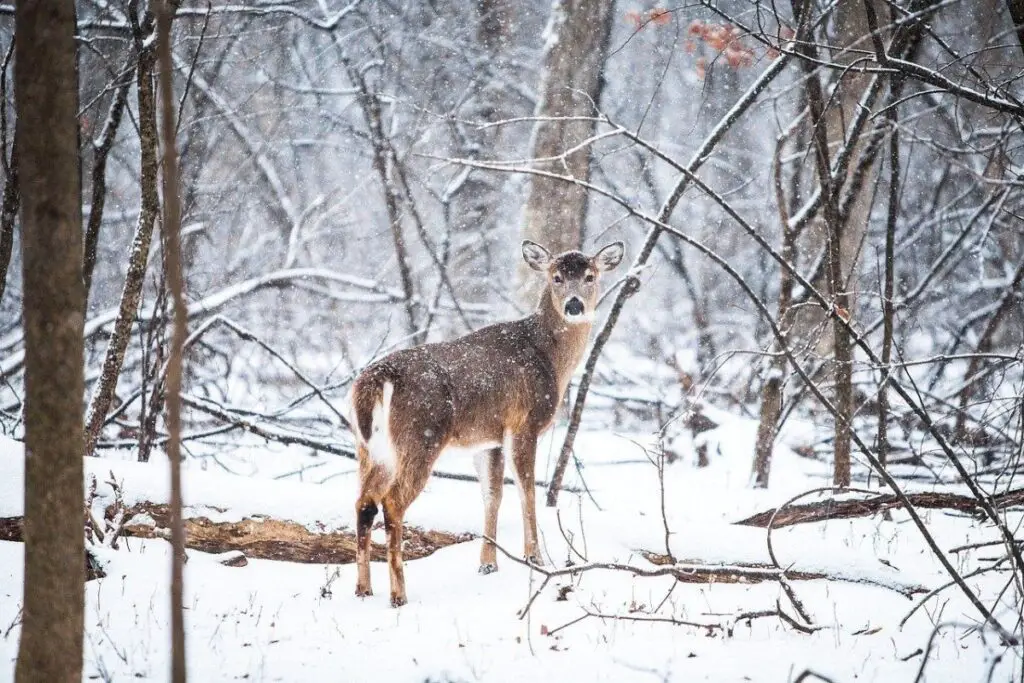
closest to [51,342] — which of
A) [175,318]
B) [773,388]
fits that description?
[175,318]

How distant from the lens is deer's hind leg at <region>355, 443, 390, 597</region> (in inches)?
177

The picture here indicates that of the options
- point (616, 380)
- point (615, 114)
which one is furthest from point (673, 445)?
point (615, 114)

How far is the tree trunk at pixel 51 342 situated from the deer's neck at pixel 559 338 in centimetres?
379

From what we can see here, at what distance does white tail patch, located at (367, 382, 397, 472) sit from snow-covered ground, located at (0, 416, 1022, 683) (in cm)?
67

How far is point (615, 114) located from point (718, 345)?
4.75 metres

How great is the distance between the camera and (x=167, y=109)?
1.77m

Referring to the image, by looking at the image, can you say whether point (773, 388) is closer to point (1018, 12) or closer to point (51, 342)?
point (1018, 12)

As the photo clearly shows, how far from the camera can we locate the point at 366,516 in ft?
14.9

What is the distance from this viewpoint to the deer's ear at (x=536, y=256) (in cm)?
614

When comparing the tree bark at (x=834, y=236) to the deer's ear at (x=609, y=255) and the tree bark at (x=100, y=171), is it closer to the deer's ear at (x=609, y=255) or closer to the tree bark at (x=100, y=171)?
the deer's ear at (x=609, y=255)

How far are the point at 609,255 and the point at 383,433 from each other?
8.03 feet

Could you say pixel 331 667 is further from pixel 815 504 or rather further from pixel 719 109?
pixel 719 109

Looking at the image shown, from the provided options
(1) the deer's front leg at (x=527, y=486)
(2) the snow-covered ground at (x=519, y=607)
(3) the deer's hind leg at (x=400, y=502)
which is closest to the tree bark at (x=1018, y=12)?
(2) the snow-covered ground at (x=519, y=607)

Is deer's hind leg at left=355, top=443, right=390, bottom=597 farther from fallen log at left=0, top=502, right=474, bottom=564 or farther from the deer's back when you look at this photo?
fallen log at left=0, top=502, right=474, bottom=564
